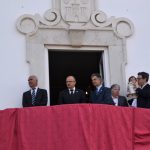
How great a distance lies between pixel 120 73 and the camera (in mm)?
12289

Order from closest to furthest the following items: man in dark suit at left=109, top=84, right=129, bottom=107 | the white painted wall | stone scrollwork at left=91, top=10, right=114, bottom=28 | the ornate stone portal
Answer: man in dark suit at left=109, top=84, right=129, bottom=107
the white painted wall
the ornate stone portal
stone scrollwork at left=91, top=10, right=114, bottom=28

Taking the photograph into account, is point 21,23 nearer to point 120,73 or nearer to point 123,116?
point 120,73

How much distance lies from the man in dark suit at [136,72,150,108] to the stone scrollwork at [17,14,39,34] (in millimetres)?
2360

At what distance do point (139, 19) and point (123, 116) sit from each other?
2923mm

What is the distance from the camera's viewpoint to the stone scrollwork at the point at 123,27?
496 inches

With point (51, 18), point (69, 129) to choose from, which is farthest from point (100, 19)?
point (69, 129)

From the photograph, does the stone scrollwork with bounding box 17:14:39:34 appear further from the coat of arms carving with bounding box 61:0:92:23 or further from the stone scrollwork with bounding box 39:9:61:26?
the coat of arms carving with bounding box 61:0:92:23

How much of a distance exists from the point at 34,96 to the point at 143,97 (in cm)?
194

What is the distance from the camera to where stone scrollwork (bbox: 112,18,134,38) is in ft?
41.3

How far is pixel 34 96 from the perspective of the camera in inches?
441

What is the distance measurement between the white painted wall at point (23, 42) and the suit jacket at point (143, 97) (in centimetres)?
124

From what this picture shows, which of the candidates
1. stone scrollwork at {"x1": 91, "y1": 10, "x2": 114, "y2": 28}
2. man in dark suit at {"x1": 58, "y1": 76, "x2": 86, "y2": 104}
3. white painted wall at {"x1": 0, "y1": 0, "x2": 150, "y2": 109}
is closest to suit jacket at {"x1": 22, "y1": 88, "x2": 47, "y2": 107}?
man in dark suit at {"x1": 58, "y1": 76, "x2": 86, "y2": 104}

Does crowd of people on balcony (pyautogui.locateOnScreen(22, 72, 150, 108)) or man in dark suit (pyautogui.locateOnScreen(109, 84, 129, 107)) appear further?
man in dark suit (pyautogui.locateOnScreen(109, 84, 129, 107))

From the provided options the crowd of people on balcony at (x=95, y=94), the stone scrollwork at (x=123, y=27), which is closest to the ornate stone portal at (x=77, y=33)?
the stone scrollwork at (x=123, y=27)
